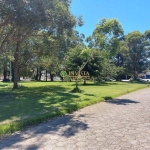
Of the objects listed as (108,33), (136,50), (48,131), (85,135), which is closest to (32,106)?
(48,131)

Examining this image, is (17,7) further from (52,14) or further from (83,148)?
(83,148)

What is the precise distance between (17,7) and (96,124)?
6.35m

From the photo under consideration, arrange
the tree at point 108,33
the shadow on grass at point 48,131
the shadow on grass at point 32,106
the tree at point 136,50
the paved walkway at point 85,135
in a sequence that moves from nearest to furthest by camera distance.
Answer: the paved walkway at point 85,135 → the shadow on grass at point 48,131 → the shadow on grass at point 32,106 → the tree at point 108,33 → the tree at point 136,50

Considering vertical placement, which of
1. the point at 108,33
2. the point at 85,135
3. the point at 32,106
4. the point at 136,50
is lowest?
the point at 85,135

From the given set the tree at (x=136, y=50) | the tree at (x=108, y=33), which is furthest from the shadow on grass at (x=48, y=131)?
the tree at (x=136, y=50)

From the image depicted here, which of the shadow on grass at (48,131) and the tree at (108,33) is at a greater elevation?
the tree at (108,33)

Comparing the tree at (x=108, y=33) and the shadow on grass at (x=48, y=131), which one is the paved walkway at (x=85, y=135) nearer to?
the shadow on grass at (x=48, y=131)

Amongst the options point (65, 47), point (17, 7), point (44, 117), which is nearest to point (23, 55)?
point (65, 47)

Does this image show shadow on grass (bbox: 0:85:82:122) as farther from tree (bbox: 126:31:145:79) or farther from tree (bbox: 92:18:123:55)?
tree (bbox: 126:31:145:79)

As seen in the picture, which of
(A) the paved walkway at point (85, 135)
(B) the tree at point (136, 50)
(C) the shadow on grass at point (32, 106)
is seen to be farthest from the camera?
(B) the tree at point (136, 50)

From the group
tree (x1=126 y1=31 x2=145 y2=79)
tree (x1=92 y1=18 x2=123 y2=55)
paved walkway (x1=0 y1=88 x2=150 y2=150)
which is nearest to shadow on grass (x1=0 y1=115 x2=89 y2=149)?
paved walkway (x1=0 y1=88 x2=150 y2=150)

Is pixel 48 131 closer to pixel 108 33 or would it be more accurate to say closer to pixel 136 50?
pixel 108 33

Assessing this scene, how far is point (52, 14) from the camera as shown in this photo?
10211mm

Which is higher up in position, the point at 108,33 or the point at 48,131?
the point at 108,33
